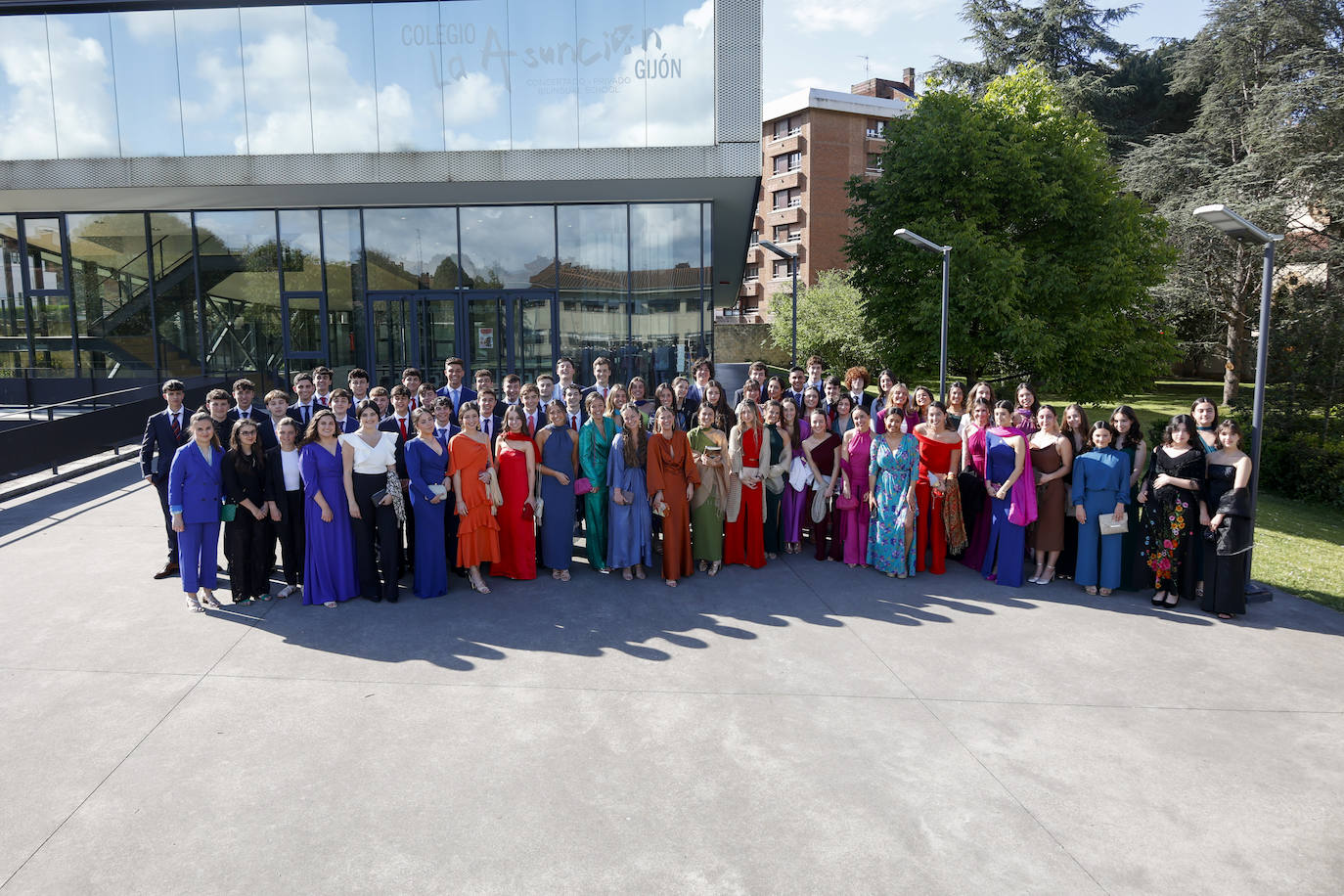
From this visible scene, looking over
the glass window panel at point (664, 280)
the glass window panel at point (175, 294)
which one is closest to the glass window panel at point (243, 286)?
the glass window panel at point (175, 294)

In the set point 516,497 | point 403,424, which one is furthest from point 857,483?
point 403,424

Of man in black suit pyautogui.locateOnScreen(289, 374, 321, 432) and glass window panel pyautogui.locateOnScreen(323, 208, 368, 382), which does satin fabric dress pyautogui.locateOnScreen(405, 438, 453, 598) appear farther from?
Answer: glass window panel pyautogui.locateOnScreen(323, 208, 368, 382)

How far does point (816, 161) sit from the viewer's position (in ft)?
175

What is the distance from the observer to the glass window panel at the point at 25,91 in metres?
15.9

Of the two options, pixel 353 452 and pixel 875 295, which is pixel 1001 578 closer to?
Answer: pixel 353 452

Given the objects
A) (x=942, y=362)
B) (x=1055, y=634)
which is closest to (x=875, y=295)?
(x=942, y=362)

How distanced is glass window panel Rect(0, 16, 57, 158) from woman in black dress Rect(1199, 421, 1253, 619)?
19804 mm

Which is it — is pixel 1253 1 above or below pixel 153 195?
above

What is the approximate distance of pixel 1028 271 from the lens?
20141mm

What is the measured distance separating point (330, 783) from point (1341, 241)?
1264 inches

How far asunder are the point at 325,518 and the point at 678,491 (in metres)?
3.21

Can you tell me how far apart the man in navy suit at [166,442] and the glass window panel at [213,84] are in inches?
380

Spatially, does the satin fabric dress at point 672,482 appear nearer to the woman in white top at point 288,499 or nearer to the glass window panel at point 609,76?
the woman in white top at point 288,499

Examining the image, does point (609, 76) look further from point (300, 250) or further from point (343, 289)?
point (300, 250)
